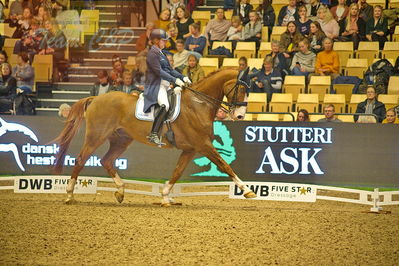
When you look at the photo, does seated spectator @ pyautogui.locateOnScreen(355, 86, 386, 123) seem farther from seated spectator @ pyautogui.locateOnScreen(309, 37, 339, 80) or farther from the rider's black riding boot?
the rider's black riding boot

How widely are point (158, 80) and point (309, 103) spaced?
500 cm

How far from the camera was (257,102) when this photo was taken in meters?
16.9

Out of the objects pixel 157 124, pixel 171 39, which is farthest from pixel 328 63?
pixel 157 124

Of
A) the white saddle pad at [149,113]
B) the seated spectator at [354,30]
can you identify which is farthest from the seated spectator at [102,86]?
the seated spectator at [354,30]

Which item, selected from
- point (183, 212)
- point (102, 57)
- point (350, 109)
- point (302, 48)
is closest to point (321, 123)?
point (350, 109)

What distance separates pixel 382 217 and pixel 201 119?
3275 mm

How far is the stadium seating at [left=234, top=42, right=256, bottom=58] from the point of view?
18.5 meters

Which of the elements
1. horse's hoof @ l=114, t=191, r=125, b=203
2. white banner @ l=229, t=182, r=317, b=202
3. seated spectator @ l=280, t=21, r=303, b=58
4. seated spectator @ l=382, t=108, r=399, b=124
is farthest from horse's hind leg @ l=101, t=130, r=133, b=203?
seated spectator @ l=280, t=21, r=303, b=58

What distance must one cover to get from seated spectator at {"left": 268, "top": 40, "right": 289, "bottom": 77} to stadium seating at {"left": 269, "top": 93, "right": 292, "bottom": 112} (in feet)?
2.68

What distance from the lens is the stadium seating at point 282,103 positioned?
1673cm

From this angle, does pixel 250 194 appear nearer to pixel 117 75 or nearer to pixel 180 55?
pixel 117 75

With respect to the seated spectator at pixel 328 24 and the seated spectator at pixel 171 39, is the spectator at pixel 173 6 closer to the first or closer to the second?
the seated spectator at pixel 171 39

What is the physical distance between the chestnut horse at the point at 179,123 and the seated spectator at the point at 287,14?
6.48 metres

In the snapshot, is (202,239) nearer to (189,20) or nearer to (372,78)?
(372,78)
